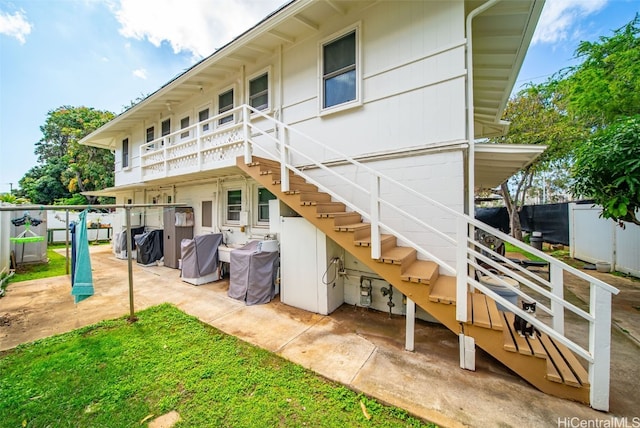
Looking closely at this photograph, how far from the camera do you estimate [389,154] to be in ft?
13.6

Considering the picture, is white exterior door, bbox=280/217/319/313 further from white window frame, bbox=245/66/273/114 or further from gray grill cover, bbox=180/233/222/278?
white window frame, bbox=245/66/273/114

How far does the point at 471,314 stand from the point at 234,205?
20.7 feet

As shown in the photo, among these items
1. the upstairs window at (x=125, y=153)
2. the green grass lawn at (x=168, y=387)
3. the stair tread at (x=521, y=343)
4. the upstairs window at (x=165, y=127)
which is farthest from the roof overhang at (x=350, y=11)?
the green grass lawn at (x=168, y=387)

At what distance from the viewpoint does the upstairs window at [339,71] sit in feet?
15.2

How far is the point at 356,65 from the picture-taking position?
4488 mm

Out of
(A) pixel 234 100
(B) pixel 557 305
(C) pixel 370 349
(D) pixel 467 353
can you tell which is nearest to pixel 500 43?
(B) pixel 557 305

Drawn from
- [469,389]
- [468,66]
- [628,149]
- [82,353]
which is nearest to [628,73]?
[628,149]

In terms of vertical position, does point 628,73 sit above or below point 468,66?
above

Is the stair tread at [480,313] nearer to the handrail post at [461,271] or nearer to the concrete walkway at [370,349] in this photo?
the handrail post at [461,271]

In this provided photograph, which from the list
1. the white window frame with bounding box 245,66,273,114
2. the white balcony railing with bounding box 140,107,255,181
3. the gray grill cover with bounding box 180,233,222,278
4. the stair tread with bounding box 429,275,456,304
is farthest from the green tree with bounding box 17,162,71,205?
the stair tread with bounding box 429,275,456,304

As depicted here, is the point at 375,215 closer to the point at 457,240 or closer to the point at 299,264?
the point at 457,240

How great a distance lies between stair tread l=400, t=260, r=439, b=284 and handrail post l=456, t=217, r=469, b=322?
33 centimetres

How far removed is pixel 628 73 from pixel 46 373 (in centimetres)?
1289

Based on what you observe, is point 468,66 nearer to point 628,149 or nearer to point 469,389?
point 628,149
